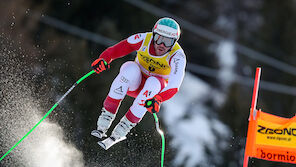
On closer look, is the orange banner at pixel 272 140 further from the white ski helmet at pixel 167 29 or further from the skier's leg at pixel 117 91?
the skier's leg at pixel 117 91

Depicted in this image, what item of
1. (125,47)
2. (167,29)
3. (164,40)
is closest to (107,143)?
(125,47)

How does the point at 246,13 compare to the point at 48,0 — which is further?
the point at 246,13

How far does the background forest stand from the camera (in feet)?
25.5

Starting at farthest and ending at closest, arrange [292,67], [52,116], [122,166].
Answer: [292,67] < [52,116] < [122,166]

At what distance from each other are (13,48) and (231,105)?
499 cm

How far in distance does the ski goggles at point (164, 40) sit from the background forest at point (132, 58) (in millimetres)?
2083

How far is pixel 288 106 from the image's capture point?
14.1 m

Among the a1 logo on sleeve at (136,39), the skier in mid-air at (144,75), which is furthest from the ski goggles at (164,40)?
the a1 logo on sleeve at (136,39)

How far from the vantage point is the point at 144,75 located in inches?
255

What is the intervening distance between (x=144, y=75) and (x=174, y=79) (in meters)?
0.52

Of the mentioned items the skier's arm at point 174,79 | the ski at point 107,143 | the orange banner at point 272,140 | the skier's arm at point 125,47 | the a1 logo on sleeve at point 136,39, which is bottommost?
the ski at point 107,143

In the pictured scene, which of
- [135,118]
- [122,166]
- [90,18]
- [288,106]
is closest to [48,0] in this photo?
[90,18]

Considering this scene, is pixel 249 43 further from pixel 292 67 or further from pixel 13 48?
pixel 13 48

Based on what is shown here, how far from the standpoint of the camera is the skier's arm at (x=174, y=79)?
606 centimetres
